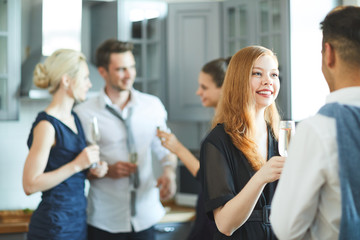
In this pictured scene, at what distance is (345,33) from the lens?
4.45 ft

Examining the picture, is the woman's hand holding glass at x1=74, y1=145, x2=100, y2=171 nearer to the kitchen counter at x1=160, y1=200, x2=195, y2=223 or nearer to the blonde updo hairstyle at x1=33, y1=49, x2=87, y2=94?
the blonde updo hairstyle at x1=33, y1=49, x2=87, y2=94

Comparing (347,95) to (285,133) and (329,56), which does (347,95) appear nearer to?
(329,56)

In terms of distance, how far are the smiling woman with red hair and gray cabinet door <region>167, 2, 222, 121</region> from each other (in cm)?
214

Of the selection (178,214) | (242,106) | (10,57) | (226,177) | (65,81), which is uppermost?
(10,57)

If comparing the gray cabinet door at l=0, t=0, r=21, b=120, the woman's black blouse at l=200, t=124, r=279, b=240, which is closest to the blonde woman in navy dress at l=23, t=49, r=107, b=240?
the gray cabinet door at l=0, t=0, r=21, b=120

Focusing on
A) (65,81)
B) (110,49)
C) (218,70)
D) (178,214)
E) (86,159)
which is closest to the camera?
(86,159)

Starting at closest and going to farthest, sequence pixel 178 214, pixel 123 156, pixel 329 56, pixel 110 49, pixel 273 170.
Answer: pixel 329 56, pixel 273 170, pixel 123 156, pixel 110 49, pixel 178 214

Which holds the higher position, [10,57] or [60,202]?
[10,57]

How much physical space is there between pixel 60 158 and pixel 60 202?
224 mm

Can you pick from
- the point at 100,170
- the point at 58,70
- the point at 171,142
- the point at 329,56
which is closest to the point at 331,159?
the point at 329,56

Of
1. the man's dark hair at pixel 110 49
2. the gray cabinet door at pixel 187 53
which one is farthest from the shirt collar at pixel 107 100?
the gray cabinet door at pixel 187 53

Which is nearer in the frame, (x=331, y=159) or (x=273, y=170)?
(x=331, y=159)

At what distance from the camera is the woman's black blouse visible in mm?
1707

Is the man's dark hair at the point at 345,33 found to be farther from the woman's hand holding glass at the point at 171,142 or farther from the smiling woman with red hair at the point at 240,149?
the woman's hand holding glass at the point at 171,142
